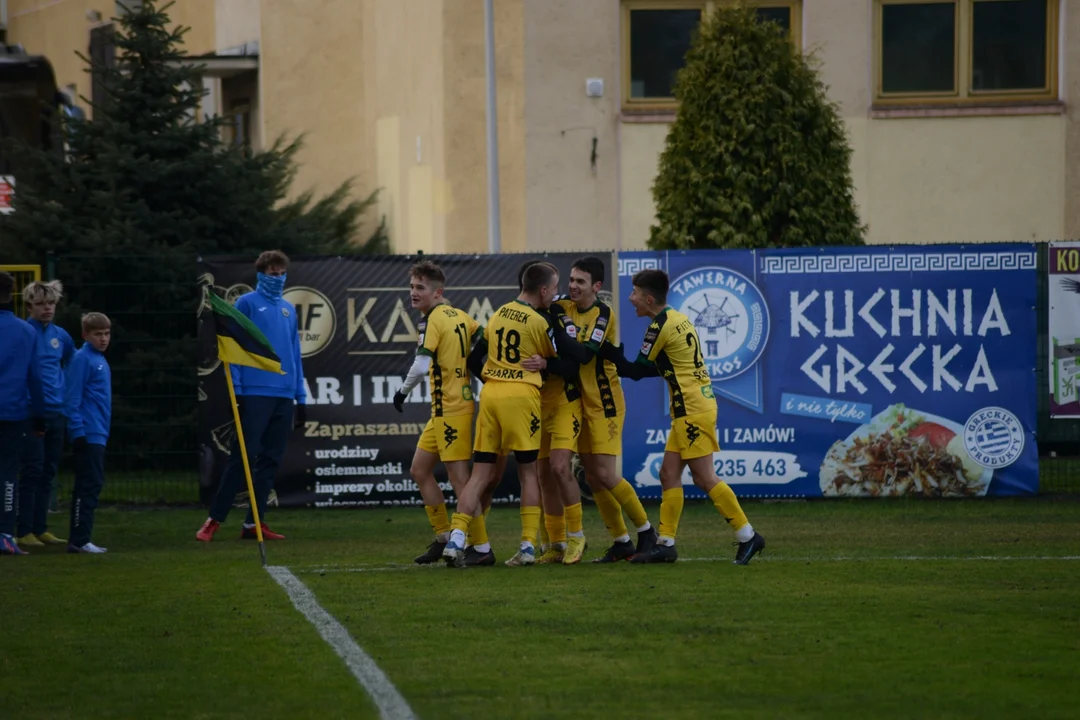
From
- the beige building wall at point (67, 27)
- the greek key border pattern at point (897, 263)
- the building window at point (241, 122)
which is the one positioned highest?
the beige building wall at point (67, 27)

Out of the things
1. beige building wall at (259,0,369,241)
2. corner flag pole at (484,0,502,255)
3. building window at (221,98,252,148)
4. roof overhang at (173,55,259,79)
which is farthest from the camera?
building window at (221,98,252,148)

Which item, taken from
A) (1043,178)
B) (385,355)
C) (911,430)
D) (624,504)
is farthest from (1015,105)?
(624,504)

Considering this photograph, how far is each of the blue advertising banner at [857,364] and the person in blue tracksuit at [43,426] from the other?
5.51 metres

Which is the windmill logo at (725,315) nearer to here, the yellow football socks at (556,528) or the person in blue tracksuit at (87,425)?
the yellow football socks at (556,528)

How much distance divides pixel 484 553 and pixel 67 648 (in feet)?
12.1

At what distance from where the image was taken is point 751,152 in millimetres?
19234

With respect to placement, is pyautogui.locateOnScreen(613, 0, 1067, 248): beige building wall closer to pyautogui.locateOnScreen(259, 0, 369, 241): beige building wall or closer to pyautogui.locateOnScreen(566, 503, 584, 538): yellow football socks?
pyautogui.locateOnScreen(259, 0, 369, 241): beige building wall

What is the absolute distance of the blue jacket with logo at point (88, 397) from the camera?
1255 centimetres

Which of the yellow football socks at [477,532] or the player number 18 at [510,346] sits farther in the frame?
the yellow football socks at [477,532]

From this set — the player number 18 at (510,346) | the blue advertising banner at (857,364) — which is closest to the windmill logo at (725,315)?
the blue advertising banner at (857,364)

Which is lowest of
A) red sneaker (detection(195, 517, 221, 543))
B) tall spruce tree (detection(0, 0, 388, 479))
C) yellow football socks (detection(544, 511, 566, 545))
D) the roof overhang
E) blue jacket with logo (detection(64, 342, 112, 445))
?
red sneaker (detection(195, 517, 221, 543))

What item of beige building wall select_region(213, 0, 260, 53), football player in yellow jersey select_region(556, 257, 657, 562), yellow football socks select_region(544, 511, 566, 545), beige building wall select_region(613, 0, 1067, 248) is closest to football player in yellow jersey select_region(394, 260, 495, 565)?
yellow football socks select_region(544, 511, 566, 545)

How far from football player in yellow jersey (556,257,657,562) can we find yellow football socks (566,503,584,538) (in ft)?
0.07

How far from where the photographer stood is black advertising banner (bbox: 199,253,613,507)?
52.1 ft
